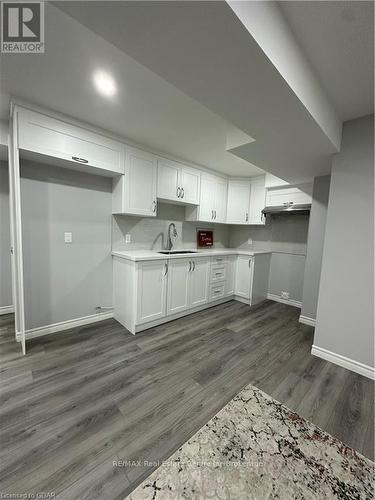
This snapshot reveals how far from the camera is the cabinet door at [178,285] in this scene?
2.79 m

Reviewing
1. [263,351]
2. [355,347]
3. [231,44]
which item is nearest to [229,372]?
Result: [263,351]

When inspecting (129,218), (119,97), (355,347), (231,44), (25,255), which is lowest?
(355,347)

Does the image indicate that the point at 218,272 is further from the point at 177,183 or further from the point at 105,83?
the point at 105,83

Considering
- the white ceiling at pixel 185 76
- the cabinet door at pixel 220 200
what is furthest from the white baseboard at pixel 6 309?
the cabinet door at pixel 220 200

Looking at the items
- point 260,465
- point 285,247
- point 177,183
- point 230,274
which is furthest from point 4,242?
point 285,247

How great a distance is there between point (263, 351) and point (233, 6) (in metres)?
2.60

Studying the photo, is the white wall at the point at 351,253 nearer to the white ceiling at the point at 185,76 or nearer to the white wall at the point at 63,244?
the white ceiling at the point at 185,76

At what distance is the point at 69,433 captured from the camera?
1.29 meters

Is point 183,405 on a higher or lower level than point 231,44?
lower

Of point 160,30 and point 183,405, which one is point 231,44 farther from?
point 183,405

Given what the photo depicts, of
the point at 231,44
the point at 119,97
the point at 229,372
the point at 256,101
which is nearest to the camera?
the point at 231,44

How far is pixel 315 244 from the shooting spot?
114 inches

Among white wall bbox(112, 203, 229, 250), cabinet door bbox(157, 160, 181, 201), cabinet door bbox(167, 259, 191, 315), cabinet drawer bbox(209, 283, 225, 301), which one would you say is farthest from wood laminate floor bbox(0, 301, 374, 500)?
cabinet door bbox(157, 160, 181, 201)

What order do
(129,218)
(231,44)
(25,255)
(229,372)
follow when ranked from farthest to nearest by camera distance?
(129,218) < (25,255) < (229,372) < (231,44)
